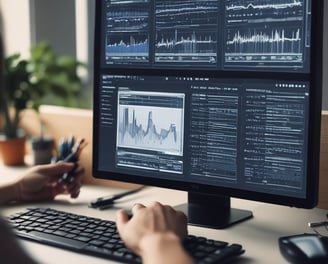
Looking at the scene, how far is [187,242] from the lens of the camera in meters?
1.12

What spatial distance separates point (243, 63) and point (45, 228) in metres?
0.51

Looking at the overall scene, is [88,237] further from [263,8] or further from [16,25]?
[16,25]

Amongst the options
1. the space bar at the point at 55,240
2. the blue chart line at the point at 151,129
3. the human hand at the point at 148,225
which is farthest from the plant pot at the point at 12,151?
the human hand at the point at 148,225

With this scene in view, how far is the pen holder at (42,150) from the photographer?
5.98 ft

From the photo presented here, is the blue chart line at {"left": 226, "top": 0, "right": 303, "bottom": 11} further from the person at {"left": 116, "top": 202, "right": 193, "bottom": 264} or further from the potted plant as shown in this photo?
the potted plant

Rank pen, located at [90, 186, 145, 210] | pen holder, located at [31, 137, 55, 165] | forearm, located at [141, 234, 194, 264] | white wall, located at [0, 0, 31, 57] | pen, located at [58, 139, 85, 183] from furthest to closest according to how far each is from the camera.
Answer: white wall, located at [0, 0, 31, 57], pen holder, located at [31, 137, 55, 165], pen, located at [58, 139, 85, 183], pen, located at [90, 186, 145, 210], forearm, located at [141, 234, 194, 264]

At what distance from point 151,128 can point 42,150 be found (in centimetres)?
59

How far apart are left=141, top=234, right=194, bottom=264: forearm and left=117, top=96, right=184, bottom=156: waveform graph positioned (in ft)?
1.05

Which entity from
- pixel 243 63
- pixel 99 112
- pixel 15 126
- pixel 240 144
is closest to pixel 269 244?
pixel 240 144

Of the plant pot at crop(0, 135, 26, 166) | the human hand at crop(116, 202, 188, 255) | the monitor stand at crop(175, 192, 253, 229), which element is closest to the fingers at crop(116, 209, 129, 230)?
the human hand at crop(116, 202, 188, 255)

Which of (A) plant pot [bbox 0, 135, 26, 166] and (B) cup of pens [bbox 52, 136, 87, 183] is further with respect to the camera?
(A) plant pot [bbox 0, 135, 26, 166]

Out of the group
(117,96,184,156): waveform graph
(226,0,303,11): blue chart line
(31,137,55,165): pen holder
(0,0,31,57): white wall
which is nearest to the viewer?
(226,0,303,11): blue chart line

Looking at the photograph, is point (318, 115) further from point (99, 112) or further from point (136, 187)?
point (136, 187)

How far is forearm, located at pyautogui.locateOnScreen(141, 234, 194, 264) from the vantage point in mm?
944
